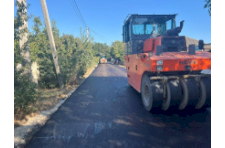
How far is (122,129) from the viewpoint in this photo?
3.78m

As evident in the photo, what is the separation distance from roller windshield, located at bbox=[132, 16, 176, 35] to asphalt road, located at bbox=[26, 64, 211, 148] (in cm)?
334

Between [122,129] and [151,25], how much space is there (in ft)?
16.4

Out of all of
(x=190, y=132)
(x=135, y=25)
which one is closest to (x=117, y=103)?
(x=190, y=132)

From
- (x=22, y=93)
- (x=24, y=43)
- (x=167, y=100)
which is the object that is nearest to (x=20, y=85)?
(x=22, y=93)

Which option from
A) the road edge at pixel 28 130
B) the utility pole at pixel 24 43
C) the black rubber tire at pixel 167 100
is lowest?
the road edge at pixel 28 130

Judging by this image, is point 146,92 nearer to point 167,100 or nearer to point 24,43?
point 167,100

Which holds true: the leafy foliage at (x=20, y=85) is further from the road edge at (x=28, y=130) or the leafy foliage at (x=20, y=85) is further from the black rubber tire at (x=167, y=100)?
the black rubber tire at (x=167, y=100)

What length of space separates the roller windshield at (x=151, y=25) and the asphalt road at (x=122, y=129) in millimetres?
3341

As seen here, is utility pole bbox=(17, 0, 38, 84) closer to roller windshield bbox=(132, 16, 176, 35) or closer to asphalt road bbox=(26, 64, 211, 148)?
asphalt road bbox=(26, 64, 211, 148)

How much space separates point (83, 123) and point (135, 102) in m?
2.38

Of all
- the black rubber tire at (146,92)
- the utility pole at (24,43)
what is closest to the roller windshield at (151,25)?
the black rubber tire at (146,92)

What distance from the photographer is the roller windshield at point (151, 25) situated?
6957mm

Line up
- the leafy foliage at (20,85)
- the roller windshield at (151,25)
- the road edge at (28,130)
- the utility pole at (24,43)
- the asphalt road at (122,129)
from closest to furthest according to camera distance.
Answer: the asphalt road at (122,129)
the road edge at (28,130)
the leafy foliage at (20,85)
the utility pole at (24,43)
the roller windshield at (151,25)

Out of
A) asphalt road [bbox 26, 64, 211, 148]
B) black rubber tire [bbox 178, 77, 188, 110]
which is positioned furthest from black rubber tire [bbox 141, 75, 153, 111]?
black rubber tire [bbox 178, 77, 188, 110]
